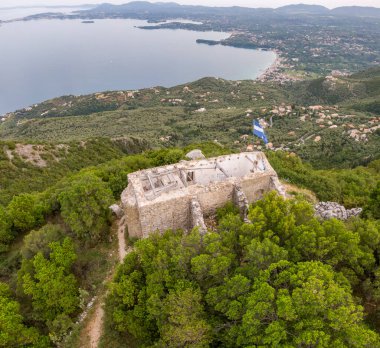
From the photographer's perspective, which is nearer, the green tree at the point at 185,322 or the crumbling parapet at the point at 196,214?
the green tree at the point at 185,322

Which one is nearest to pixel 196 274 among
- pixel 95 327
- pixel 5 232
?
pixel 95 327

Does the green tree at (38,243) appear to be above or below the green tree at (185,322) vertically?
below

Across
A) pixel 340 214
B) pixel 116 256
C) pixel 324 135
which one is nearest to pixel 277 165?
pixel 340 214

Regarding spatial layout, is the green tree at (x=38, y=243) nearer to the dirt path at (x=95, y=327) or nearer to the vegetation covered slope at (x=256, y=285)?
the dirt path at (x=95, y=327)

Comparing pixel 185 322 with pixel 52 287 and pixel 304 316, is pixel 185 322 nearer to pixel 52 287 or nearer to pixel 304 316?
pixel 304 316

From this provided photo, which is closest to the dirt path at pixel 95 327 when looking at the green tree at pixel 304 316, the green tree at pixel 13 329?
the green tree at pixel 13 329

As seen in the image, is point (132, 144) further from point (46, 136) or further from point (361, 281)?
point (361, 281)

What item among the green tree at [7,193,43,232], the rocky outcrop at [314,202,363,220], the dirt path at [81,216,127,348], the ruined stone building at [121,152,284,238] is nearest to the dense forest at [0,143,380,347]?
the dirt path at [81,216,127,348]

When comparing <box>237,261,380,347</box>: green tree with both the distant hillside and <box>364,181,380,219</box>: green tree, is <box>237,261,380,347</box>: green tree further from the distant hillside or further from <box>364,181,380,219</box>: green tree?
the distant hillside
